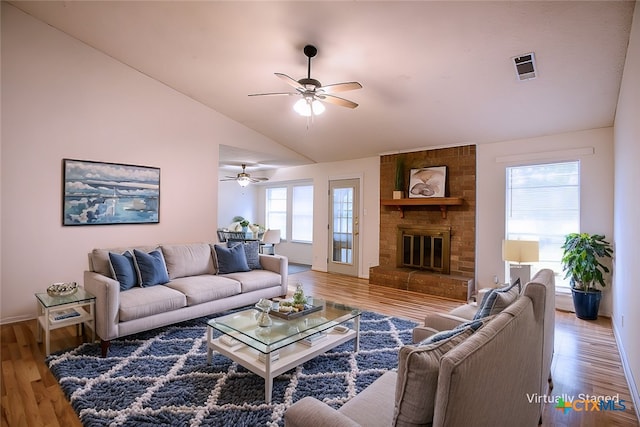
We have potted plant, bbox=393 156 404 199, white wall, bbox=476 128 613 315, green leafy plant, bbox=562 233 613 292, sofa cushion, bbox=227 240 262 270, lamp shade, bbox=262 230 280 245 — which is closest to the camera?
green leafy plant, bbox=562 233 613 292

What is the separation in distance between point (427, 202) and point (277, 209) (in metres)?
4.76

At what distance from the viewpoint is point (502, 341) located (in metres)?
1.23

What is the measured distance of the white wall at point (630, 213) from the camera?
2.28 metres

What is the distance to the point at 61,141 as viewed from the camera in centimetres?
393

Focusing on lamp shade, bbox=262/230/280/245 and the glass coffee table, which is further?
lamp shade, bbox=262/230/280/245

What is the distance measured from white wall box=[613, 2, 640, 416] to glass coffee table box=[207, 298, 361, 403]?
6.66 feet

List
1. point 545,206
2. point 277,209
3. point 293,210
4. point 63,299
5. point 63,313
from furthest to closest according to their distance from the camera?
point 277,209 < point 293,210 < point 545,206 < point 63,313 < point 63,299

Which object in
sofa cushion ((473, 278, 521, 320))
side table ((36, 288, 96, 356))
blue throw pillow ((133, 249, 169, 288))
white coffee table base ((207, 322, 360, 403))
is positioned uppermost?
sofa cushion ((473, 278, 521, 320))

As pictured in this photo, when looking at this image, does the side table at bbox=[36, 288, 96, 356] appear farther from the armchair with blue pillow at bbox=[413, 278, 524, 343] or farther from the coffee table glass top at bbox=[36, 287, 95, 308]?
the armchair with blue pillow at bbox=[413, 278, 524, 343]

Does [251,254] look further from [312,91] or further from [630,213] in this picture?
[630,213]

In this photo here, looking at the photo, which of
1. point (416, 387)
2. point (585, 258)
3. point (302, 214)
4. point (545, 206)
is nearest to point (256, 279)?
point (416, 387)

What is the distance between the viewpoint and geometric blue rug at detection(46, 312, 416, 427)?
2.05 metres

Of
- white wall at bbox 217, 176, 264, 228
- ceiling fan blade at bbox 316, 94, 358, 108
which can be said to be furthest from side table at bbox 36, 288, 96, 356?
white wall at bbox 217, 176, 264, 228

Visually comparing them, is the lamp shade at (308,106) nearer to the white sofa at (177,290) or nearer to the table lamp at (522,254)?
the white sofa at (177,290)
